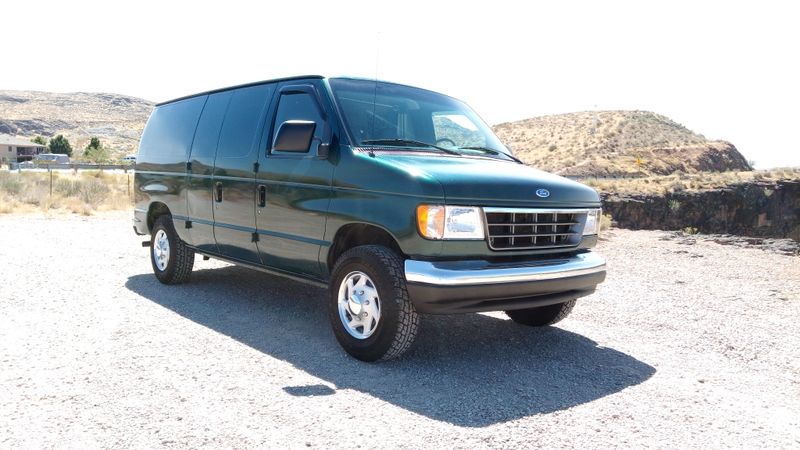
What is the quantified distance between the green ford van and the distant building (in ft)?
265

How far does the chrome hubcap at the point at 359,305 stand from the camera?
4.68 meters

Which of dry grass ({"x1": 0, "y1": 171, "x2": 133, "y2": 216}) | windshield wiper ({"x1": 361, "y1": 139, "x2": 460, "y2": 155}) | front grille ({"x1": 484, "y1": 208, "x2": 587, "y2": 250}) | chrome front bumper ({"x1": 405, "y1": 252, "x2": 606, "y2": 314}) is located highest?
windshield wiper ({"x1": 361, "y1": 139, "x2": 460, "y2": 155})

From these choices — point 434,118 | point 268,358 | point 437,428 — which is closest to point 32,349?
point 268,358

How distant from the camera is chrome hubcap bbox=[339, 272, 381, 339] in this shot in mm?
4680

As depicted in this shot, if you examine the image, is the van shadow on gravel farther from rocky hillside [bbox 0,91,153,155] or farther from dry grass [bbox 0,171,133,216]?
rocky hillside [bbox 0,91,153,155]

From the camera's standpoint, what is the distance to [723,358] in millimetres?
5215

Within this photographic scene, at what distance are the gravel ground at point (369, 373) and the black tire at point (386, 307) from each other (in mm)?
170

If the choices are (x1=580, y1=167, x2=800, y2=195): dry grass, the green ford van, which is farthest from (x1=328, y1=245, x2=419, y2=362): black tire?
(x1=580, y1=167, x2=800, y2=195): dry grass

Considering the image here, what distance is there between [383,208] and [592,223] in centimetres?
187

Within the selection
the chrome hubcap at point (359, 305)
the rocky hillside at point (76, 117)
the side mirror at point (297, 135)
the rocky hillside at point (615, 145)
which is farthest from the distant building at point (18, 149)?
the chrome hubcap at point (359, 305)

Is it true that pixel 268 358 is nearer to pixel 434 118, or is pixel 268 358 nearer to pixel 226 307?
pixel 226 307

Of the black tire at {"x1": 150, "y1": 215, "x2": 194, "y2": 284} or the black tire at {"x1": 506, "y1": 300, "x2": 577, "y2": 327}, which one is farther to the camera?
the black tire at {"x1": 150, "y1": 215, "x2": 194, "y2": 284}

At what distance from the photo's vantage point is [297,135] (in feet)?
16.4

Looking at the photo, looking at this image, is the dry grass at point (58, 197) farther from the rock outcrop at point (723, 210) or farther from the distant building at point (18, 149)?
the distant building at point (18, 149)
